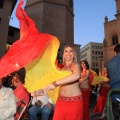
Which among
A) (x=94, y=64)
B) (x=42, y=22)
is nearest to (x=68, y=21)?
(x=42, y=22)

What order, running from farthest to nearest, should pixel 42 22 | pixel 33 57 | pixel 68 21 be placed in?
pixel 68 21, pixel 42 22, pixel 33 57

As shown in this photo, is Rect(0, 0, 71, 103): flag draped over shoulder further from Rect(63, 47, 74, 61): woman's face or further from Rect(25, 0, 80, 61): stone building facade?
Rect(25, 0, 80, 61): stone building facade

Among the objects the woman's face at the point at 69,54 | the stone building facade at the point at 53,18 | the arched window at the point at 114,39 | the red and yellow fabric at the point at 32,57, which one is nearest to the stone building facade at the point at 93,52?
the arched window at the point at 114,39

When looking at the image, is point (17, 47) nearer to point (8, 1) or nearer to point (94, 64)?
point (8, 1)

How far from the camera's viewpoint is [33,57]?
2.83 meters

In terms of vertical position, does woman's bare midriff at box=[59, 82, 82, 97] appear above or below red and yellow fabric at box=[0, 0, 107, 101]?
below

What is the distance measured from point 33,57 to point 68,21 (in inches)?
1106

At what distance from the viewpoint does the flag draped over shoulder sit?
2738 millimetres

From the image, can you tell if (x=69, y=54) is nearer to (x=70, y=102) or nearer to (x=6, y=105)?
(x=70, y=102)

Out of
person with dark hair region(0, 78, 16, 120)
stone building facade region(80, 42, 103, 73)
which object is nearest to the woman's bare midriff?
person with dark hair region(0, 78, 16, 120)

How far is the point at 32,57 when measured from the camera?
283 centimetres

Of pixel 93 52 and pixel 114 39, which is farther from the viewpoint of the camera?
pixel 93 52

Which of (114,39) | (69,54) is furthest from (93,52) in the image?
(69,54)

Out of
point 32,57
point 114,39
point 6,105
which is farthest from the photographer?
point 114,39
